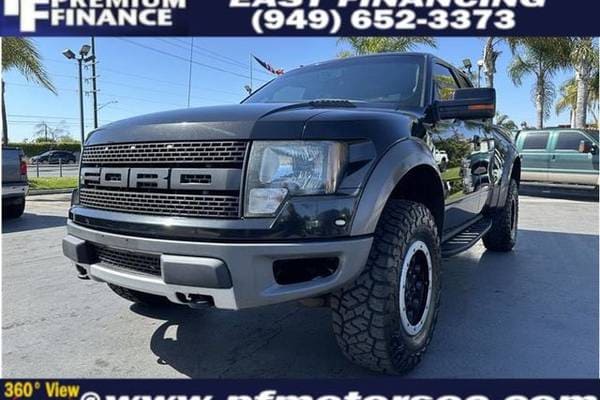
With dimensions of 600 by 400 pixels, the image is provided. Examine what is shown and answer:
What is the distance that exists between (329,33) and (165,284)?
314 cm

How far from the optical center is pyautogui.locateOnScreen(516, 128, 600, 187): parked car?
11.0 meters

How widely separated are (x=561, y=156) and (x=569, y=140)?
0.43m

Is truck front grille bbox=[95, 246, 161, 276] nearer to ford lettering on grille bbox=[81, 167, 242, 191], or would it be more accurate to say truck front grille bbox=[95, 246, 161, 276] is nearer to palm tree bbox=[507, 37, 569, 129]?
ford lettering on grille bbox=[81, 167, 242, 191]

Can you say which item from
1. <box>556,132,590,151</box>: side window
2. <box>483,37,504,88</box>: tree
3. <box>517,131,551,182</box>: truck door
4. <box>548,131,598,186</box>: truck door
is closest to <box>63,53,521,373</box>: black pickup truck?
<box>548,131,598,186</box>: truck door

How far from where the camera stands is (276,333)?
9.53 feet

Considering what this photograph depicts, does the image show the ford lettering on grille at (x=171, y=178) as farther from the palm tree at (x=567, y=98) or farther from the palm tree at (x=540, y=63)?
the palm tree at (x=567, y=98)

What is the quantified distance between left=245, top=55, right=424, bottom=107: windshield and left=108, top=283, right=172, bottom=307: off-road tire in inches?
64.3

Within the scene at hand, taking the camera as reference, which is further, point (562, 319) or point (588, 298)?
point (588, 298)

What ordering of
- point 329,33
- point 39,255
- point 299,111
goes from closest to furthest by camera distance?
point 299,111 < point 329,33 < point 39,255

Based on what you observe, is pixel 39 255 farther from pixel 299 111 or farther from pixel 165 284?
pixel 299 111

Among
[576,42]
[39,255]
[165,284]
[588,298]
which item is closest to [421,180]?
[165,284]

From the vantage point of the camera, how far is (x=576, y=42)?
16.4m

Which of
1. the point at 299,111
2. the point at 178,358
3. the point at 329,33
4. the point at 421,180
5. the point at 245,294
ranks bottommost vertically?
the point at 178,358

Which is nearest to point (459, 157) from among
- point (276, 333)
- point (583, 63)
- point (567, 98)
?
point (276, 333)
